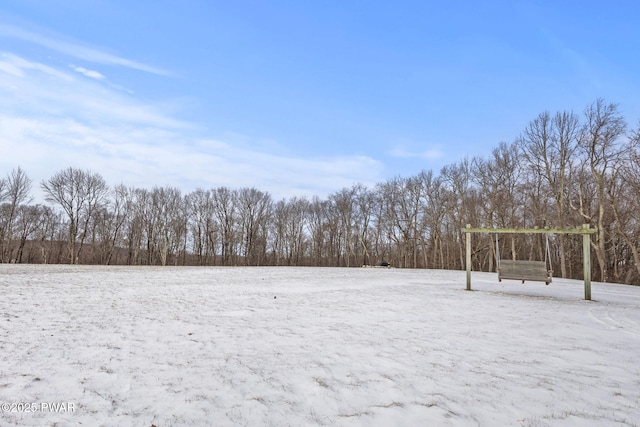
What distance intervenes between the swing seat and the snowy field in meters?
3.74

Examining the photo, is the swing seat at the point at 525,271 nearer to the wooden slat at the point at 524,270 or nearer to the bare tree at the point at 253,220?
the wooden slat at the point at 524,270

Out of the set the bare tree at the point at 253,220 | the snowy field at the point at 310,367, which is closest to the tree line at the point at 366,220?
the bare tree at the point at 253,220

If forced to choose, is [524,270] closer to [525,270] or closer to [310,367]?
[525,270]

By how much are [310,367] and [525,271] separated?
10.8m

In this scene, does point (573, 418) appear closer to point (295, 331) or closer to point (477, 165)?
point (295, 331)

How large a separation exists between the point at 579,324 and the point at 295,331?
19.6 feet

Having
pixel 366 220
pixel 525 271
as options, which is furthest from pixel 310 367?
pixel 366 220

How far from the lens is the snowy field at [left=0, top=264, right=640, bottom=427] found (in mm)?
2971

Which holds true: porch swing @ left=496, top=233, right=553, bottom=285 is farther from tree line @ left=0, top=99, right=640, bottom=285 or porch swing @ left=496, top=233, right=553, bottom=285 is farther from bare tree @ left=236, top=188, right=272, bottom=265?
bare tree @ left=236, top=188, right=272, bottom=265

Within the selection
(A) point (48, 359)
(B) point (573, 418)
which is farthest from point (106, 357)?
(B) point (573, 418)

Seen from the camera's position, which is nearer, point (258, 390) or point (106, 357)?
point (258, 390)

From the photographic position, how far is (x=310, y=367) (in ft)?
13.5

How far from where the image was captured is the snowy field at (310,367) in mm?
2971

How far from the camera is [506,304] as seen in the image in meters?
9.99
